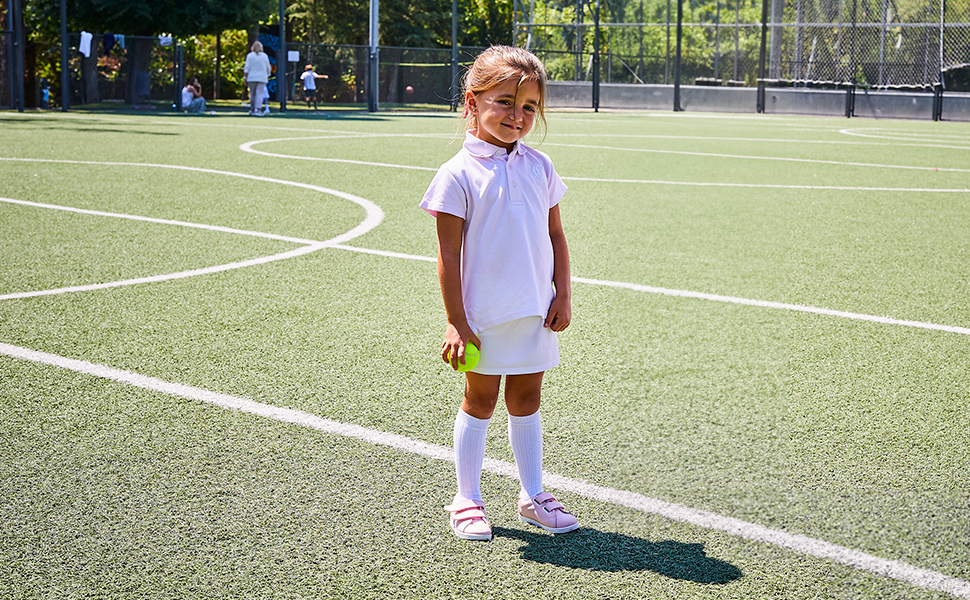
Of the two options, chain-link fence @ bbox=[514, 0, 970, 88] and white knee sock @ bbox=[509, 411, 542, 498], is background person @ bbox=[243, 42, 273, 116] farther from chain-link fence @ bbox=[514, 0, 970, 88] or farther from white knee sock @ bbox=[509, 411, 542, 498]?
white knee sock @ bbox=[509, 411, 542, 498]

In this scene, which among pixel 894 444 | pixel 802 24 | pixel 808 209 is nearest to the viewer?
pixel 894 444

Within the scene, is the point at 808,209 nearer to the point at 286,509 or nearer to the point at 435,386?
the point at 435,386

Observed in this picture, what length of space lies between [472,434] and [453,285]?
0.50 metres

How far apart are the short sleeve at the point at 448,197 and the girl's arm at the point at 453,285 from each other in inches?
0.9

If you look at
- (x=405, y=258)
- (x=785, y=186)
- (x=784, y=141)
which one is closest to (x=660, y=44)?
(x=784, y=141)

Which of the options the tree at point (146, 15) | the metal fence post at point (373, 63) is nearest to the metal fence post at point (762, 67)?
the metal fence post at point (373, 63)

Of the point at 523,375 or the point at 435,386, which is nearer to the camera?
the point at 523,375

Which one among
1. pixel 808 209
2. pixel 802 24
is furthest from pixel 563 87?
pixel 808 209

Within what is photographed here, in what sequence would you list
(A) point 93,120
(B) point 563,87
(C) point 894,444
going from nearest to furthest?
(C) point 894,444, (A) point 93,120, (B) point 563,87

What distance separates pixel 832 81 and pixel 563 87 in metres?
10.9

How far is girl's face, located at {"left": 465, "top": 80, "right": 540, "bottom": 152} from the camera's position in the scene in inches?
121

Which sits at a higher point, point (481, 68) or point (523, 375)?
point (481, 68)

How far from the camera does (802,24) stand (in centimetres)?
3734

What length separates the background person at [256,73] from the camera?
27.9 metres
